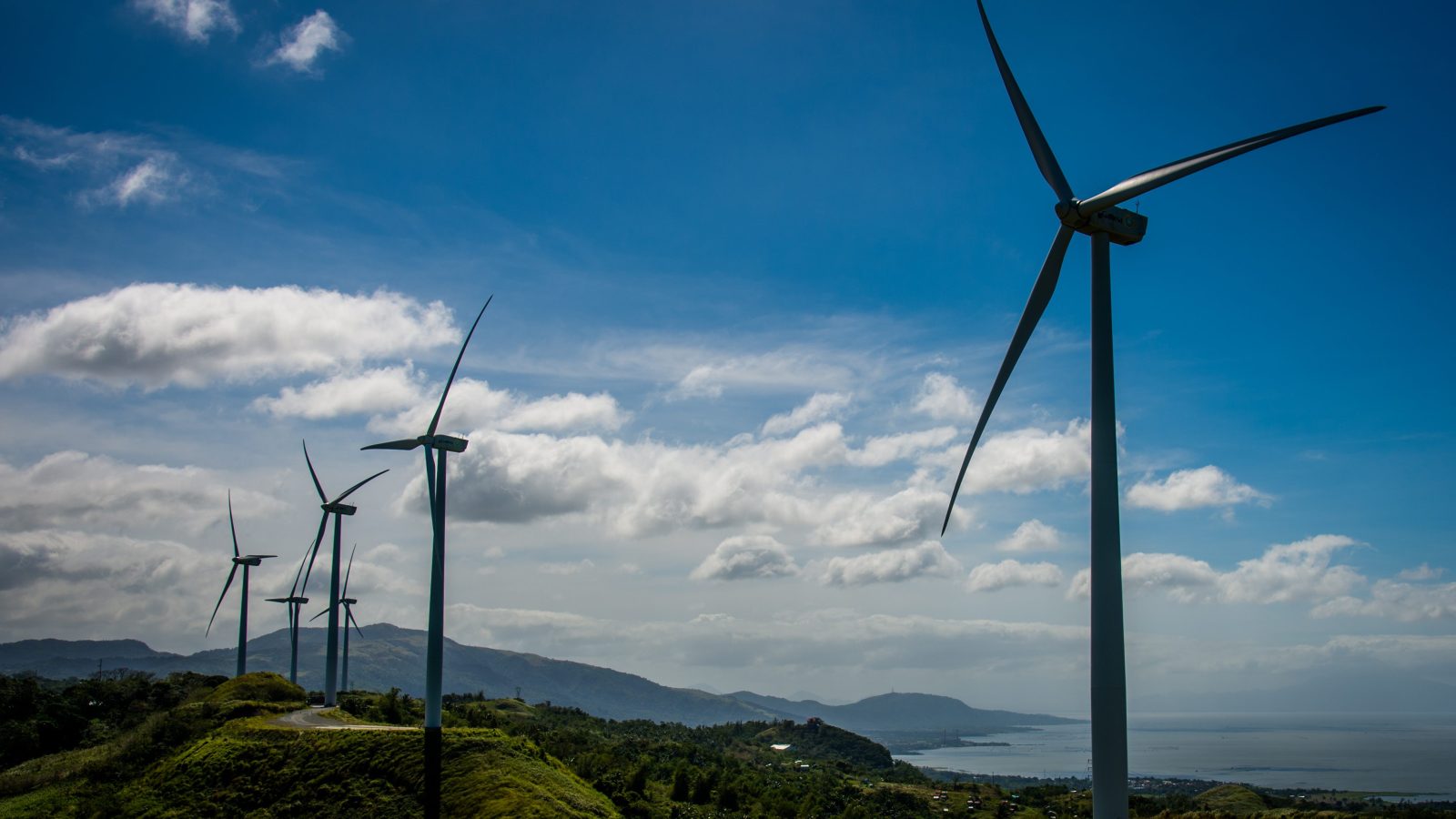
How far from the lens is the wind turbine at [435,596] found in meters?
54.2

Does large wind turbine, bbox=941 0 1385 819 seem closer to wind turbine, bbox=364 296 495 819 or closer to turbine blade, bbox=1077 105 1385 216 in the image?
turbine blade, bbox=1077 105 1385 216

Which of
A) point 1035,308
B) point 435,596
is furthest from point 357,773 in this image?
point 1035,308

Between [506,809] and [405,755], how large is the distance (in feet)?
34.5

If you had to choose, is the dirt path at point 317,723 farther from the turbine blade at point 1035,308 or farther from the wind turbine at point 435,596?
the turbine blade at point 1035,308

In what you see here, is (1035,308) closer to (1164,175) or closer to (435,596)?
(1164,175)

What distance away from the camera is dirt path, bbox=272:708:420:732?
67.2 metres

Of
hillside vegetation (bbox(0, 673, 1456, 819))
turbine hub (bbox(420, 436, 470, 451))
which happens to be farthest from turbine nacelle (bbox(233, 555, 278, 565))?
turbine hub (bbox(420, 436, 470, 451))

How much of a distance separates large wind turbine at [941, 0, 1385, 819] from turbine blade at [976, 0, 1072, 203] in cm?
4

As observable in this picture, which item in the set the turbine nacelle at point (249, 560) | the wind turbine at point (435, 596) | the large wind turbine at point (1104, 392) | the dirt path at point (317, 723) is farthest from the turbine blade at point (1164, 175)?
the turbine nacelle at point (249, 560)

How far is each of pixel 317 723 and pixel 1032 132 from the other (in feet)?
223

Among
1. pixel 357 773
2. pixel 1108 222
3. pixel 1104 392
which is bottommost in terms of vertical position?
pixel 357 773

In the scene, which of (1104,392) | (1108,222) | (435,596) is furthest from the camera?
(435,596)

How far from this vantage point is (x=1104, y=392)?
28.5 meters

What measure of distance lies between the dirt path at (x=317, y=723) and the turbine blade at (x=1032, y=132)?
54.0 m
